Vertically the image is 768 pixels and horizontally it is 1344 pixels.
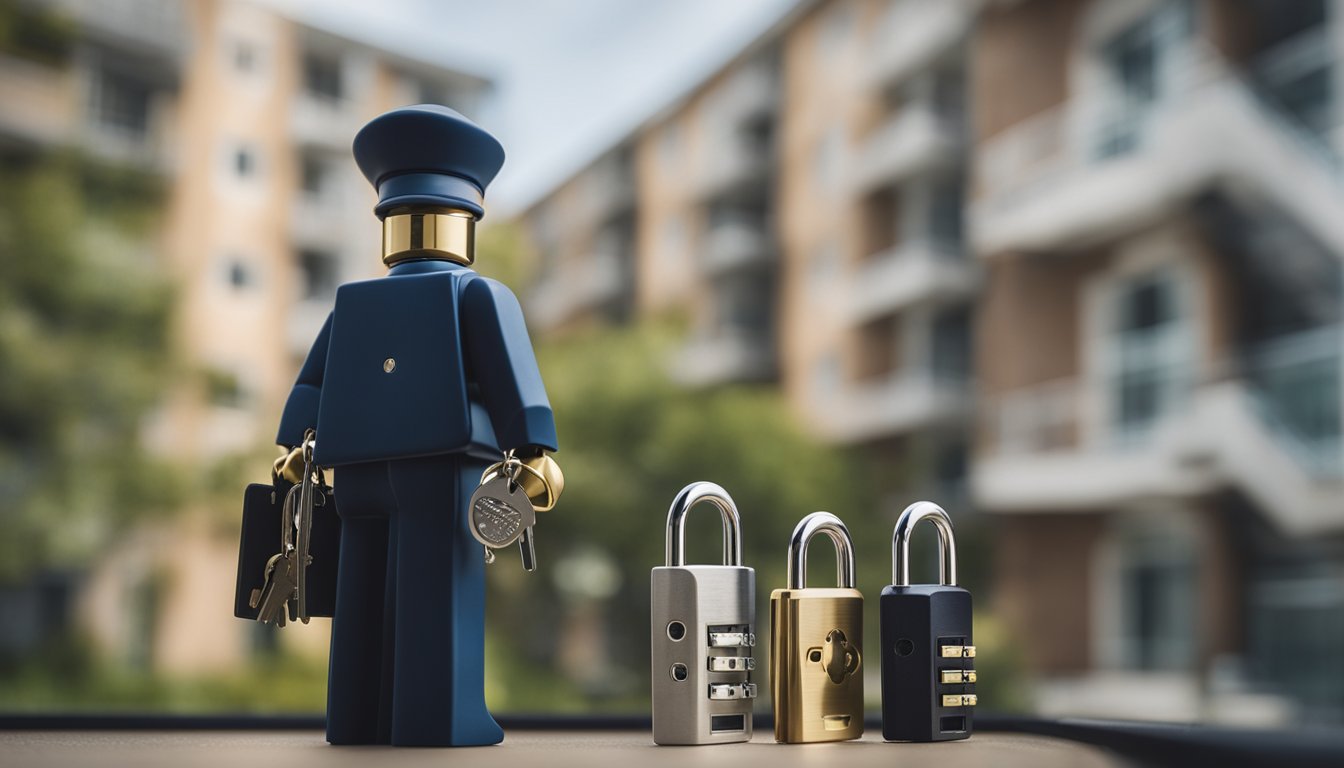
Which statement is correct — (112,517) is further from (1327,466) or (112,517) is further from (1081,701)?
(1327,466)

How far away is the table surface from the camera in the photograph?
1481 mm

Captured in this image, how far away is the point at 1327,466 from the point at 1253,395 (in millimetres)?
950

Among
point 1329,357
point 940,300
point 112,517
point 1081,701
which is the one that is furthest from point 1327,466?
point 112,517

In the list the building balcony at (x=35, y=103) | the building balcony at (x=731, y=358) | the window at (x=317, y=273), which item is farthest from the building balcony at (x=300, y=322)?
the building balcony at (x=731, y=358)

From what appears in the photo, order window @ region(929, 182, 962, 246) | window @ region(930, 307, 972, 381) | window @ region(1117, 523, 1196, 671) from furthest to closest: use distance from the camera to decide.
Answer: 1. window @ region(929, 182, 962, 246)
2. window @ region(930, 307, 972, 381)
3. window @ region(1117, 523, 1196, 671)

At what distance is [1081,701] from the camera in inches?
527

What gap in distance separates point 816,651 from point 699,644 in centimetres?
16

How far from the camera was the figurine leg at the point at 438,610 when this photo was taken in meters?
1.77

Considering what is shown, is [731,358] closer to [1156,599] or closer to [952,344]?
[952,344]

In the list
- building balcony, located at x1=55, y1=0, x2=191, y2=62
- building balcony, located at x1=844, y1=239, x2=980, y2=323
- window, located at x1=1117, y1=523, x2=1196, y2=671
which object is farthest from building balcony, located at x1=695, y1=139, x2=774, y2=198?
window, located at x1=1117, y1=523, x2=1196, y2=671

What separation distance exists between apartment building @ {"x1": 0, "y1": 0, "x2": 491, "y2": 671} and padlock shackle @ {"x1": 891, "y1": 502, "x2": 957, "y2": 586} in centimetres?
1456

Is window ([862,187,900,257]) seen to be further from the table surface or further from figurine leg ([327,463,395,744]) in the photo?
figurine leg ([327,463,395,744])

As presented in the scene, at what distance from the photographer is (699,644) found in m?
1.65

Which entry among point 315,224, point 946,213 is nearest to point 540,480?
point 315,224
